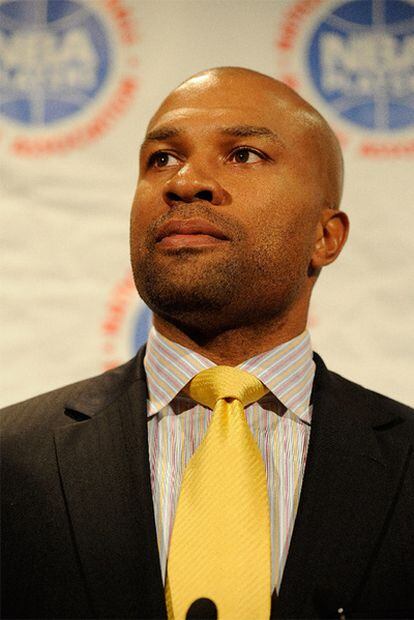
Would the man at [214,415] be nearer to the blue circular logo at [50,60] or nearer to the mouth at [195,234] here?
the mouth at [195,234]

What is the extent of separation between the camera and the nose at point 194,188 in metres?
1.25

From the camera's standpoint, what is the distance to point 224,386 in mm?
1233

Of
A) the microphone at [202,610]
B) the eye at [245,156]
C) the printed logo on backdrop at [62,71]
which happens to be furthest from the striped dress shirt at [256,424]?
the printed logo on backdrop at [62,71]

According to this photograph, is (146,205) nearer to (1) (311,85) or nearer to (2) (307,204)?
→ (2) (307,204)

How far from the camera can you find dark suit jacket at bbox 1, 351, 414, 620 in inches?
41.4

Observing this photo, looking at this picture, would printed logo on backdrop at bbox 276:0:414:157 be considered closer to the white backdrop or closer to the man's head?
the white backdrop

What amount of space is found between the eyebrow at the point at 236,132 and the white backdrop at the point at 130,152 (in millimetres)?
435

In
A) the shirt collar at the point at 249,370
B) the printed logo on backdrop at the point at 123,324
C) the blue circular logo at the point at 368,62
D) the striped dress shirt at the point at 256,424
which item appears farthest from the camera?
the blue circular logo at the point at 368,62

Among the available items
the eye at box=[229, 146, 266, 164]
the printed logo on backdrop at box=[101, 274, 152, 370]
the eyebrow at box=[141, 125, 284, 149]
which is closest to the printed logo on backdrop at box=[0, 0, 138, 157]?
the printed logo on backdrop at box=[101, 274, 152, 370]

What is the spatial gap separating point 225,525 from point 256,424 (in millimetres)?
211

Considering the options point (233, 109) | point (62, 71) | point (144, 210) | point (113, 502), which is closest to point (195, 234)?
point (144, 210)

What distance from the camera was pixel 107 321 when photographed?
5.68ft

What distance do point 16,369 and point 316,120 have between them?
2.73 feet

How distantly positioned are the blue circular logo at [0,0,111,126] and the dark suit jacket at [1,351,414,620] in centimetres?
85
